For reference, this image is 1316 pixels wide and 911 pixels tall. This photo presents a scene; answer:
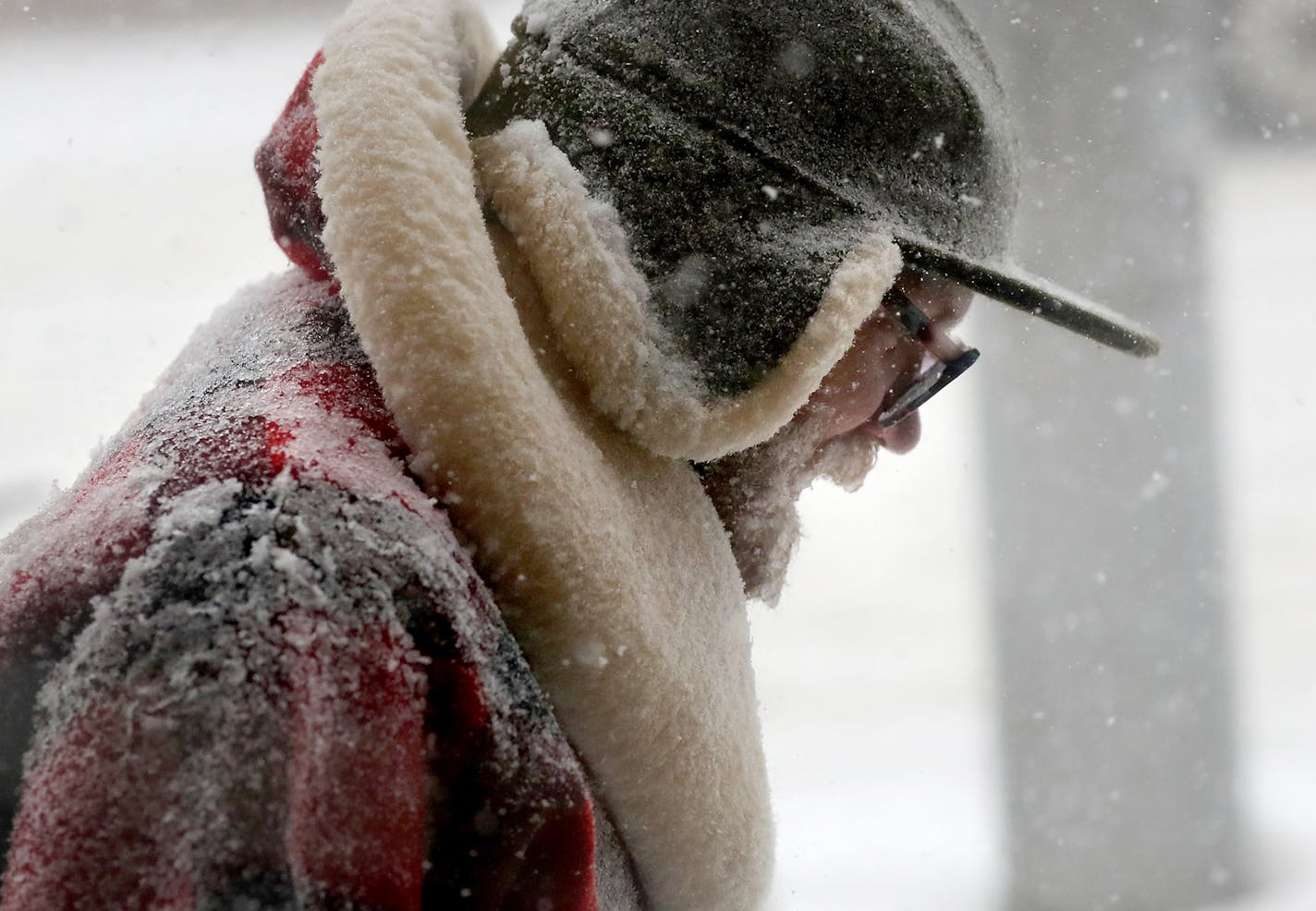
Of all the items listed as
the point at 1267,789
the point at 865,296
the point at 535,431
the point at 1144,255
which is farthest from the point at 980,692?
the point at 535,431

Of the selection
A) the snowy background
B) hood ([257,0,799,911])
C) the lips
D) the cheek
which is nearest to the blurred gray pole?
the snowy background

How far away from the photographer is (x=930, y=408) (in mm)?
3227

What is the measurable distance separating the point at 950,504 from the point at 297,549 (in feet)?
10.2

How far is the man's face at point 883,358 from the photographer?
0.87 metres

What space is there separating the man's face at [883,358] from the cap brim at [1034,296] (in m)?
0.05

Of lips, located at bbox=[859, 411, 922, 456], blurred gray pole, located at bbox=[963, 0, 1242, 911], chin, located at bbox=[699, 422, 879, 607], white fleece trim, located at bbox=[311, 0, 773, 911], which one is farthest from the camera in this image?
blurred gray pole, located at bbox=[963, 0, 1242, 911]

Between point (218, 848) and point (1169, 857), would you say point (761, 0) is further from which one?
point (1169, 857)

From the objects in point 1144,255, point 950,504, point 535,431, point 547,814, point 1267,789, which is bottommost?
point 1267,789

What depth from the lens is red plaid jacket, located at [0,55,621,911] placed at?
1.41 feet

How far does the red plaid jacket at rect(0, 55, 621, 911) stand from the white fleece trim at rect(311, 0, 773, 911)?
0.04 metres

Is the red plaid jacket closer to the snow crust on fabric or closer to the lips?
the snow crust on fabric

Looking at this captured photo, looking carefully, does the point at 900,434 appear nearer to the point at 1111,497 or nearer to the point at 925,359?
the point at 925,359

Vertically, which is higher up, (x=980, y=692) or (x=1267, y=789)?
(x=980, y=692)

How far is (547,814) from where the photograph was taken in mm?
517
